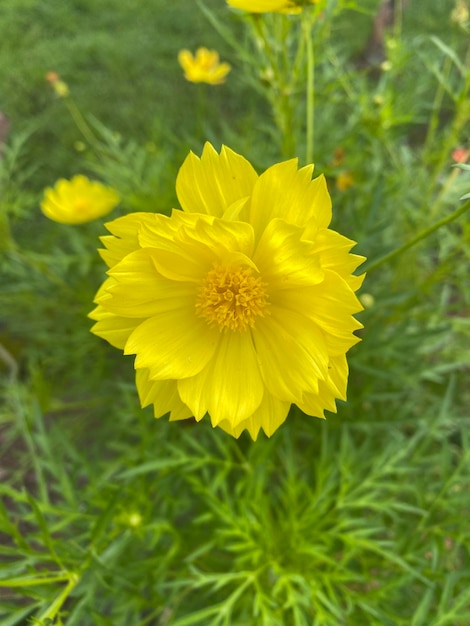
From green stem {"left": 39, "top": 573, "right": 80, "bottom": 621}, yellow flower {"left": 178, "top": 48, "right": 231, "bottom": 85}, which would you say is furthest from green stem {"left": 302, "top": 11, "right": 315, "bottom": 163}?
green stem {"left": 39, "top": 573, "right": 80, "bottom": 621}

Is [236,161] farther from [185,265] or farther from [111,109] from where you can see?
[111,109]

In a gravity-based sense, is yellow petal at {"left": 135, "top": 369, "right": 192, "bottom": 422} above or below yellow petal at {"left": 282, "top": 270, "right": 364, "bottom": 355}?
below

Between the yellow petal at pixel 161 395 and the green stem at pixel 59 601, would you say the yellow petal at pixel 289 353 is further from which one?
the green stem at pixel 59 601

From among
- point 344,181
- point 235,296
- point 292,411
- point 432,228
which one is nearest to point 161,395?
point 235,296

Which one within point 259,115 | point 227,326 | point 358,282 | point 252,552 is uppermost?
point 358,282

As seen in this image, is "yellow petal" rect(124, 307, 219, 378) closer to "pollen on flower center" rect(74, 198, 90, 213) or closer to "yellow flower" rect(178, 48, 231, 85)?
"pollen on flower center" rect(74, 198, 90, 213)

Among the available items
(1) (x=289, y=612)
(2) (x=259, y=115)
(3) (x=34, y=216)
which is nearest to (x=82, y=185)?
(3) (x=34, y=216)
